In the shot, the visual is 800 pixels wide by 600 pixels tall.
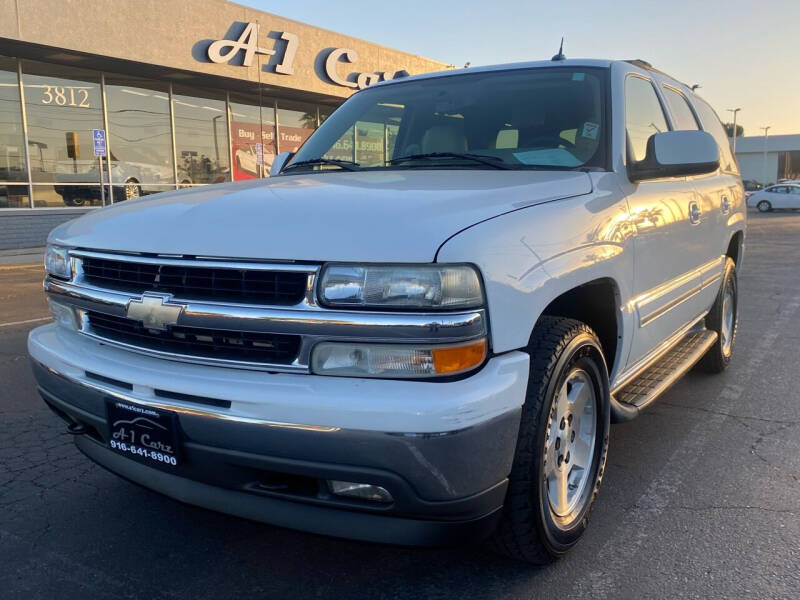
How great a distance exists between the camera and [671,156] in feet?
10.3

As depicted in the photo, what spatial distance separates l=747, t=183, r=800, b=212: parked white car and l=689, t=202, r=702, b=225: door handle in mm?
35418

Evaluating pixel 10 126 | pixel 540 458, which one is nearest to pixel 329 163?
pixel 540 458

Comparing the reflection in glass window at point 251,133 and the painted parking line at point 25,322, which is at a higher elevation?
the reflection in glass window at point 251,133

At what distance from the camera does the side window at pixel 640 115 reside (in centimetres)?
340

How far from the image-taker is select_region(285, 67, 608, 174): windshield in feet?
10.6

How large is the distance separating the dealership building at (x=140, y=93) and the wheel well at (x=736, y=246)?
13175mm

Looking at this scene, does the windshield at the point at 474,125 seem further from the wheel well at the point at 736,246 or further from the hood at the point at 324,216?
the wheel well at the point at 736,246

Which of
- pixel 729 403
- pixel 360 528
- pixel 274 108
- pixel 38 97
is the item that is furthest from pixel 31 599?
pixel 274 108

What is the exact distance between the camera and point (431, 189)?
253 centimetres

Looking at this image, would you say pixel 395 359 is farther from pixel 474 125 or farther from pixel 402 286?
pixel 474 125

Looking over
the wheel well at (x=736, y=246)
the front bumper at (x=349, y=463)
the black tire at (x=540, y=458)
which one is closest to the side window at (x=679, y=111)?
the wheel well at (x=736, y=246)

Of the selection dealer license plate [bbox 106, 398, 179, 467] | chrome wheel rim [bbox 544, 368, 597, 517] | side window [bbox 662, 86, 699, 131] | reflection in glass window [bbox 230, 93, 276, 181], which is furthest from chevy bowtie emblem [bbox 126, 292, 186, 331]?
reflection in glass window [bbox 230, 93, 276, 181]

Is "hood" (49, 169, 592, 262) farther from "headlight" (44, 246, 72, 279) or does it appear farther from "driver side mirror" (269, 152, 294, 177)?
"driver side mirror" (269, 152, 294, 177)

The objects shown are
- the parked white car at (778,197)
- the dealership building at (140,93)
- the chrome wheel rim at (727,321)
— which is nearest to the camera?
the chrome wheel rim at (727,321)
